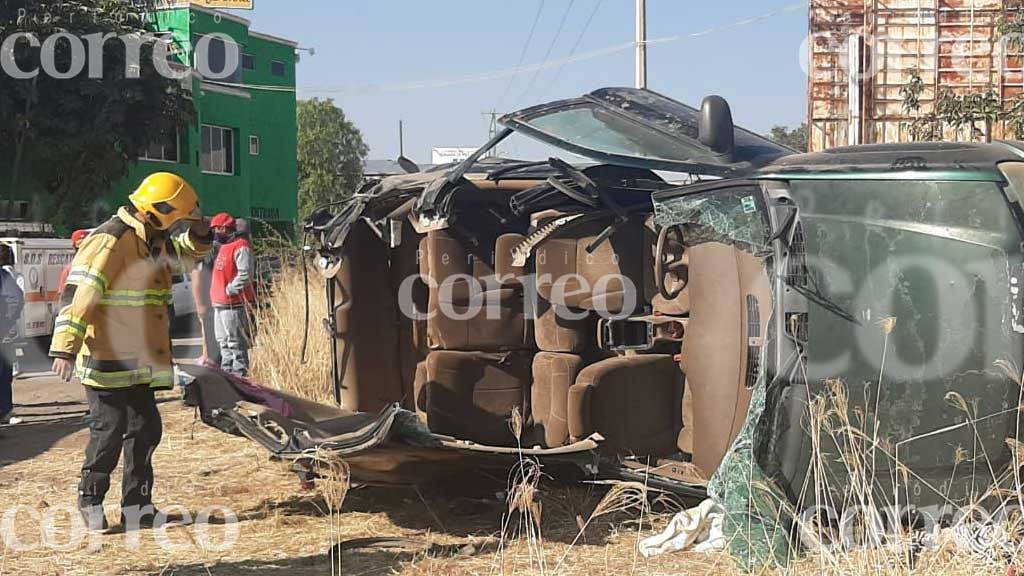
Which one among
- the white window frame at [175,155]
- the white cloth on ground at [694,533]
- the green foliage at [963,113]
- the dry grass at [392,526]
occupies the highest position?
the white window frame at [175,155]

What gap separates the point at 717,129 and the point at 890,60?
1255 cm

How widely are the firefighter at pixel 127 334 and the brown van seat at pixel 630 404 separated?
2.10 m

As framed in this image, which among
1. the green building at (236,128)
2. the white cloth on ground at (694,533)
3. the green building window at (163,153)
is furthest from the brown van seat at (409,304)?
the green building window at (163,153)

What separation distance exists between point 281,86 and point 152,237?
31.9 metres

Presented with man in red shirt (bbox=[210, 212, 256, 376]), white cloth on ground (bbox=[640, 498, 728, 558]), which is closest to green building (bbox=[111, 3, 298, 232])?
man in red shirt (bbox=[210, 212, 256, 376])

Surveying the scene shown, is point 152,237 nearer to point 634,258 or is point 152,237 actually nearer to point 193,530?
point 193,530

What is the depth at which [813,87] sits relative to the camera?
54.7 feet

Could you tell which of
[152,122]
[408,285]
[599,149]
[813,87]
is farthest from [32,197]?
[599,149]

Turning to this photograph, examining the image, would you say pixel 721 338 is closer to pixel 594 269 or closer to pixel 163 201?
pixel 594 269

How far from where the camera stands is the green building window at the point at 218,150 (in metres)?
32.4

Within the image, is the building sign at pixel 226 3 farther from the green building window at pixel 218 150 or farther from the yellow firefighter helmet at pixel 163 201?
the yellow firefighter helmet at pixel 163 201

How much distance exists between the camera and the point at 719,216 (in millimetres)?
4516

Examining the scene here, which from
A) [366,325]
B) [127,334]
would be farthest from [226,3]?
[127,334]

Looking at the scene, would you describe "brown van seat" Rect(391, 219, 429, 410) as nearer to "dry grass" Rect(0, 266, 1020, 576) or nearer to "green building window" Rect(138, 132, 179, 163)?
"dry grass" Rect(0, 266, 1020, 576)
